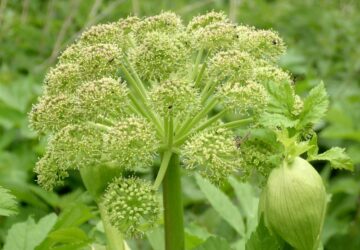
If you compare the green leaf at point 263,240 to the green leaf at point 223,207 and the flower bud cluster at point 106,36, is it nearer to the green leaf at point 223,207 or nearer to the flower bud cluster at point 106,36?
the flower bud cluster at point 106,36

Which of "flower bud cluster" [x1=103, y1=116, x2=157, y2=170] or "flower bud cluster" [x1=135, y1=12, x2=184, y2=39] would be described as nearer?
"flower bud cluster" [x1=103, y1=116, x2=157, y2=170]

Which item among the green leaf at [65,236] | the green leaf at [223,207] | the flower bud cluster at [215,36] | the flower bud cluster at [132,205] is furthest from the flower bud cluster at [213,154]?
the green leaf at [223,207]

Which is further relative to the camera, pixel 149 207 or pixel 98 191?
pixel 98 191

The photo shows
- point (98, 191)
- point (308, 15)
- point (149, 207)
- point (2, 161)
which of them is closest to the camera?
point (149, 207)

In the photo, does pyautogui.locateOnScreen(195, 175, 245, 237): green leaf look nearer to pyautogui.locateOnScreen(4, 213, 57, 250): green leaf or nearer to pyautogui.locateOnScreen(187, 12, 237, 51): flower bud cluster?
pyautogui.locateOnScreen(4, 213, 57, 250): green leaf

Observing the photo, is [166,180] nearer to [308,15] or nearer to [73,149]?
[73,149]

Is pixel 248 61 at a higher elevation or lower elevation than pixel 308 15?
lower

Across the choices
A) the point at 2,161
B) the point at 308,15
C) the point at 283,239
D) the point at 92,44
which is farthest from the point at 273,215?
the point at 308,15

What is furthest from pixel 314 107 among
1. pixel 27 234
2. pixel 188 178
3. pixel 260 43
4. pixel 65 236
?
pixel 188 178

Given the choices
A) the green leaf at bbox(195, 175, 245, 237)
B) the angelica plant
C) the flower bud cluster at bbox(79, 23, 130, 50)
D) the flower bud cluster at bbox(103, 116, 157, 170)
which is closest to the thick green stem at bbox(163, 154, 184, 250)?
the angelica plant
